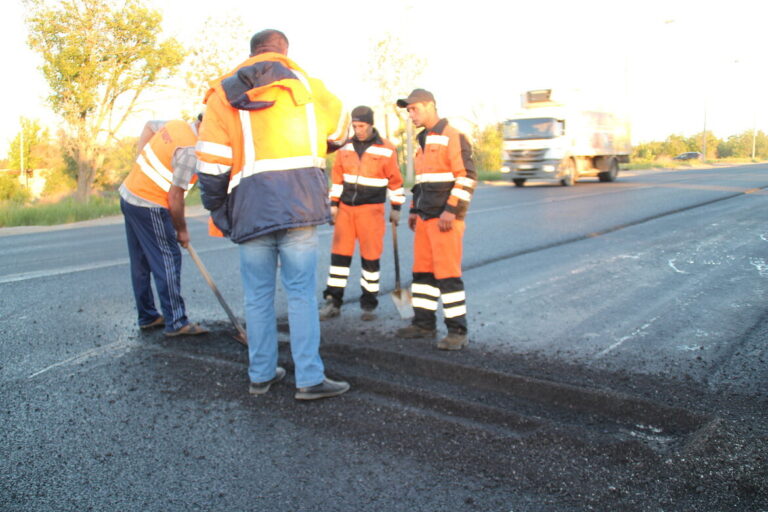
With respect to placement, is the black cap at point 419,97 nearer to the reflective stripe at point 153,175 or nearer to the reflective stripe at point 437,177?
the reflective stripe at point 437,177

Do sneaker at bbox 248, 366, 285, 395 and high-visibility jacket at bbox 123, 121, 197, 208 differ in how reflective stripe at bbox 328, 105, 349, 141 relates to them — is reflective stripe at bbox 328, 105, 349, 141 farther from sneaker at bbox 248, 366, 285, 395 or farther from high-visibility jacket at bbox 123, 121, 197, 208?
sneaker at bbox 248, 366, 285, 395

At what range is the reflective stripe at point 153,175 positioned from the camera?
16.0 ft

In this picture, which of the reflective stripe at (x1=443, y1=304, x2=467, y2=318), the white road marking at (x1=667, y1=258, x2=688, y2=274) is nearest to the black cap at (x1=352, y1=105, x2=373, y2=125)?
the reflective stripe at (x1=443, y1=304, x2=467, y2=318)

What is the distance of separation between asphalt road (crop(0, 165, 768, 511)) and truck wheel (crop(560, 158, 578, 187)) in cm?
1771

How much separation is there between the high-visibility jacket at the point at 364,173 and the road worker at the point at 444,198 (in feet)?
2.66

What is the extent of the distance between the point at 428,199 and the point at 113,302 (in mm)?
3247

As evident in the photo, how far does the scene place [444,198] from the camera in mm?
4777

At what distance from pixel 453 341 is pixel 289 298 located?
1.33 metres

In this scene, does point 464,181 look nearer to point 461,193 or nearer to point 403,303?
point 461,193

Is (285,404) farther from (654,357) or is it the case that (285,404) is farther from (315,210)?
(654,357)

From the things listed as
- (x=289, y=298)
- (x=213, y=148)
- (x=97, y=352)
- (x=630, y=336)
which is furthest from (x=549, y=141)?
(x=213, y=148)

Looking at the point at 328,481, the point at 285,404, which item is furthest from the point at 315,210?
the point at 328,481

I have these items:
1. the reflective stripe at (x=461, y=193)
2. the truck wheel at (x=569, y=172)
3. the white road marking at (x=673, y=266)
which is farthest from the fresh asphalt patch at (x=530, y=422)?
the truck wheel at (x=569, y=172)

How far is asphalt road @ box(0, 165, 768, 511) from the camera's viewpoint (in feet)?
8.88
